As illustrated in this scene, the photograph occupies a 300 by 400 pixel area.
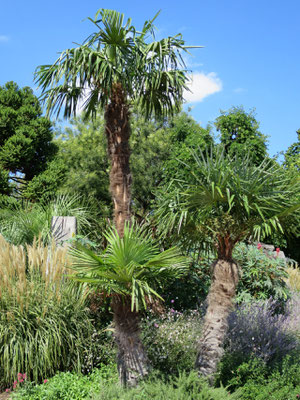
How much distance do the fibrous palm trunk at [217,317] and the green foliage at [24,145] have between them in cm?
1234

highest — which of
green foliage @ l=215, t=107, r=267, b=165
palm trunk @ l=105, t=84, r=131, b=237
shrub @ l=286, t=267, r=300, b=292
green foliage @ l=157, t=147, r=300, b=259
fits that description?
green foliage @ l=215, t=107, r=267, b=165

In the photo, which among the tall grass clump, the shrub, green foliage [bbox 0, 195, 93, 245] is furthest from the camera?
the shrub

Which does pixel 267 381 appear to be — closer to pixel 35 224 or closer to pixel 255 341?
pixel 255 341

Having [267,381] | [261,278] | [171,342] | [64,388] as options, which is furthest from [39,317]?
[261,278]

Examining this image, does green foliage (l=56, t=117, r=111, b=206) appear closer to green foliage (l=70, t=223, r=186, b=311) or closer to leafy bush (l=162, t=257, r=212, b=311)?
leafy bush (l=162, t=257, r=212, b=311)

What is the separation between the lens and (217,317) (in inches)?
207

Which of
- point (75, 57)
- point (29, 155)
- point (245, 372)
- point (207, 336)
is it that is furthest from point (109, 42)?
point (29, 155)

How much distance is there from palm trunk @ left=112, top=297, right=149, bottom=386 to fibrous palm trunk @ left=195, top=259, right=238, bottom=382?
763 mm

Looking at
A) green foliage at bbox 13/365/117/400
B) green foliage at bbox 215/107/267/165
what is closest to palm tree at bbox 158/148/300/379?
green foliage at bbox 13/365/117/400

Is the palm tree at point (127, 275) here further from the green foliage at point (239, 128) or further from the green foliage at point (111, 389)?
the green foliage at point (239, 128)

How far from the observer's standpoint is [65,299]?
612cm

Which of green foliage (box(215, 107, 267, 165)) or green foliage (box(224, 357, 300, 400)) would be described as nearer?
green foliage (box(224, 357, 300, 400))

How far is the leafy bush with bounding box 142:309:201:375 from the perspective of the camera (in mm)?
5969

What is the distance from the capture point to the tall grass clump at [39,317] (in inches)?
226
